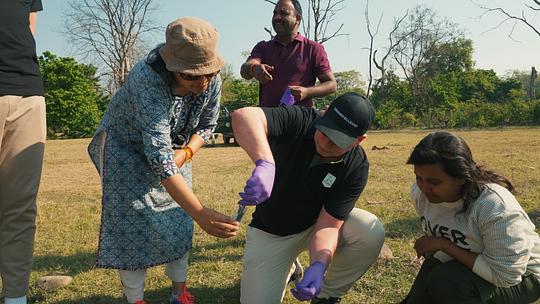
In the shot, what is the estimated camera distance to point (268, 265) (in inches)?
95.7

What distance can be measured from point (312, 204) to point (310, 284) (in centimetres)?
55

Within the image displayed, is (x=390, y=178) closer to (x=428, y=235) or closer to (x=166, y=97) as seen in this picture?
(x=428, y=235)

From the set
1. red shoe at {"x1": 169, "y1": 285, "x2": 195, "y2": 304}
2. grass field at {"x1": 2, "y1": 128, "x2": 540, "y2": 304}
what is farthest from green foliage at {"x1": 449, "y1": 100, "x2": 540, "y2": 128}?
red shoe at {"x1": 169, "y1": 285, "x2": 195, "y2": 304}

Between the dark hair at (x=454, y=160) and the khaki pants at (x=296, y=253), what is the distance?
477 mm

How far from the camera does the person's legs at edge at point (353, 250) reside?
235cm

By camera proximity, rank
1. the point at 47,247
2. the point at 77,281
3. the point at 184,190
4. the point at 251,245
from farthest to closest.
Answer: the point at 47,247 < the point at 77,281 < the point at 251,245 < the point at 184,190

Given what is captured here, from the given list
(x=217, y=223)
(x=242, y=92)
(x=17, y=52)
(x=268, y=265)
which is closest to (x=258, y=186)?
(x=217, y=223)

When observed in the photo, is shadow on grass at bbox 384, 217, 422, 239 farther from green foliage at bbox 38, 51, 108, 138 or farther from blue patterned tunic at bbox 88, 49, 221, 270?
green foliage at bbox 38, 51, 108, 138

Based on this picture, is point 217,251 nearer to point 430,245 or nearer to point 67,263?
point 67,263

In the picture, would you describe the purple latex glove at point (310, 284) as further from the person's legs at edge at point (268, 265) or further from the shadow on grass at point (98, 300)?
the shadow on grass at point (98, 300)

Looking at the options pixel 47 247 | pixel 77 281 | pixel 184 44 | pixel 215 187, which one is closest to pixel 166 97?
pixel 184 44

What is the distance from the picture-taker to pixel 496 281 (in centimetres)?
197

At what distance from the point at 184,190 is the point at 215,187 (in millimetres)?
4507

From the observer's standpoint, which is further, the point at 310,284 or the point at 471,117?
the point at 471,117
